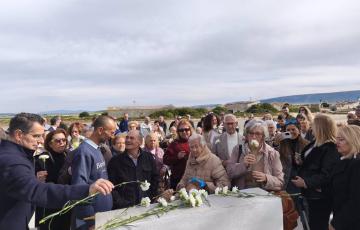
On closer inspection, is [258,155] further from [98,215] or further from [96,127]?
[98,215]

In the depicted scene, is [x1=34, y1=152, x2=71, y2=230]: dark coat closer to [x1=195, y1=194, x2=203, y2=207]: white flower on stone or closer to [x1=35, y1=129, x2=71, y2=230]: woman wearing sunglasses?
[x1=35, y1=129, x2=71, y2=230]: woman wearing sunglasses

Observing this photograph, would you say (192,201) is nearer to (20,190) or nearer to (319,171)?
(20,190)

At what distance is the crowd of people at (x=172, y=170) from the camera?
8.07 ft

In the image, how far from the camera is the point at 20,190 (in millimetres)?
2354

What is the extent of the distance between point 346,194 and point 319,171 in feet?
2.70

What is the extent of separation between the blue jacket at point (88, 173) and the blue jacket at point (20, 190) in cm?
95

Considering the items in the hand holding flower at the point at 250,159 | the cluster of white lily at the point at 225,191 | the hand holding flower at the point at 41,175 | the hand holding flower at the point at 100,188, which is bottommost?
the hand holding flower at the point at 41,175

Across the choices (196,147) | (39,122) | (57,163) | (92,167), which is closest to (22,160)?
(39,122)

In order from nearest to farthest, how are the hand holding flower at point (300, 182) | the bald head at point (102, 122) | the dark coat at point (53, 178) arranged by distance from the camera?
the bald head at point (102, 122)
the hand holding flower at point (300, 182)
the dark coat at point (53, 178)

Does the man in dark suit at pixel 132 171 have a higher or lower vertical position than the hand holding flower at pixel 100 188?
lower

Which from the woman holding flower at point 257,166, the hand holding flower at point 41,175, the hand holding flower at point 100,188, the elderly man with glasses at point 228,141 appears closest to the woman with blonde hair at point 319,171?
the woman holding flower at point 257,166

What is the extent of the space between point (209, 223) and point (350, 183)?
55.6 inches

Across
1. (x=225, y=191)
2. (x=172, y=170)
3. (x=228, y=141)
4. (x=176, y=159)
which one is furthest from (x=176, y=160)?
(x=225, y=191)

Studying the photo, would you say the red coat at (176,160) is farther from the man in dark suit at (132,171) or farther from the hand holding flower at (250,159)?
the hand holding flower at (250,159)
